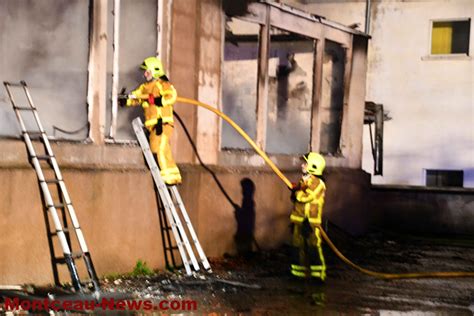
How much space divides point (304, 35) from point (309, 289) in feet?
17.8

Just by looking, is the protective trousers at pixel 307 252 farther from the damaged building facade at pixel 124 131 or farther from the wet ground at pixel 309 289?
the damaged building facade at pixel 124 131

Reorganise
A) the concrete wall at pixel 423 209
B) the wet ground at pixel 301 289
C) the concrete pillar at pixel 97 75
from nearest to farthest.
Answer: the wet ground at pixel 301 289 < the concrete pillar at pixel 97 75 < the concrete wall at pixel 423 209

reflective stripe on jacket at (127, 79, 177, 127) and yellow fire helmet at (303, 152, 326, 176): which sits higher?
reflective stripe on jacket at (127, 79, 177, 127)

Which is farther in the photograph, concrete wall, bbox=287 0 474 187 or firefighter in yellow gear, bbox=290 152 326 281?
concrete wall, bbox=287 0 474 187

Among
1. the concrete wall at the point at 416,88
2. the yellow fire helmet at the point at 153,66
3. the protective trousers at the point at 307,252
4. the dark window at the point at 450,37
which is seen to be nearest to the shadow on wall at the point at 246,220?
the protective trousers at the point at 307,252

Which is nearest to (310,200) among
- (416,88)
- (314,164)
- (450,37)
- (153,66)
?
(314,164)

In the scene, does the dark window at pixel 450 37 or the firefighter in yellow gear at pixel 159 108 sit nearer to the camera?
the firefighter in yellow gear at pixel 159 108

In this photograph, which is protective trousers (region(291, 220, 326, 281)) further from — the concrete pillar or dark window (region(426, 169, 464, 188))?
dark window (region(426, 169, 464, 188))

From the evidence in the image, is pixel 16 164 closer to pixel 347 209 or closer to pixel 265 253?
pixel 265 253

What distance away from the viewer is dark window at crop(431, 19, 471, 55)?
2005 centimetres

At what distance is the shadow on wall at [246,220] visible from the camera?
11266 millimetres

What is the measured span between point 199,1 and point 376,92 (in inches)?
424

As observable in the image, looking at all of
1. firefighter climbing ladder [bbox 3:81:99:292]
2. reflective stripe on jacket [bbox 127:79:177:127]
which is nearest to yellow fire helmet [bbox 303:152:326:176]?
reflective stripe on jacket [bbox 127:79:177:127]

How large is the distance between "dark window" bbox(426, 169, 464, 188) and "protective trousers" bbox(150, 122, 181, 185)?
12.3m
